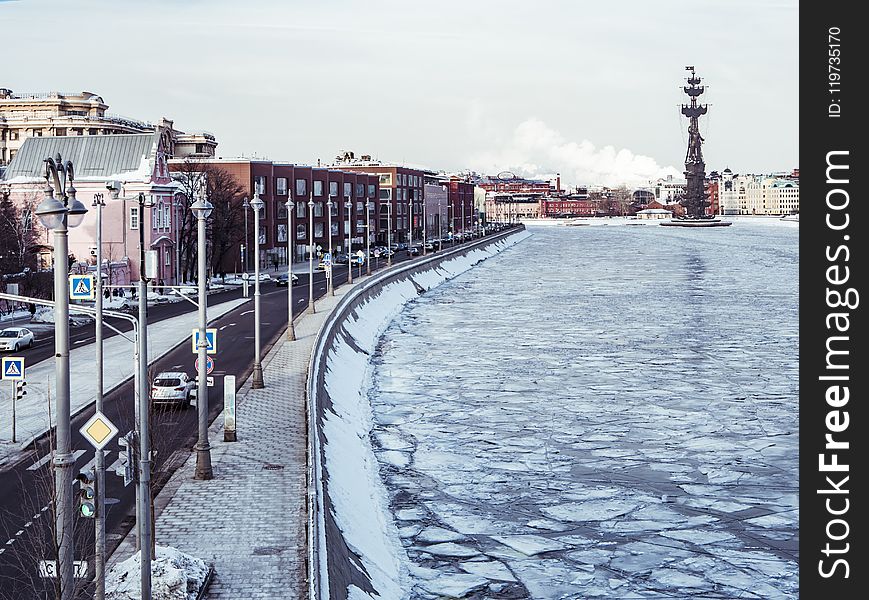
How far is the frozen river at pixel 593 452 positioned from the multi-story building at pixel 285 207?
33.0 meters

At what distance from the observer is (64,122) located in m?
147

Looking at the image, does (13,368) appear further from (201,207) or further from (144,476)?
(144,476)

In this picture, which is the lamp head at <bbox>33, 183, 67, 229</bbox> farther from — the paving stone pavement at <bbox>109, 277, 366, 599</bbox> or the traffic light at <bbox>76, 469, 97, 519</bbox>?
the paving stone pavement at <bbox>109, 277, 366, 599</bbox>

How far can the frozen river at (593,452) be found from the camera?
19.9m

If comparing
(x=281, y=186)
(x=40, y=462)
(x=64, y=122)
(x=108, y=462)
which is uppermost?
(x=64, y=122)

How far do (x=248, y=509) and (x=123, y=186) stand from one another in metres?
52.0

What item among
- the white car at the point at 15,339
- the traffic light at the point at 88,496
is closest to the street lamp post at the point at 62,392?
the traffic light at the point at 88,496

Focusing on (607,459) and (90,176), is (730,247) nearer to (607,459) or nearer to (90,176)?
(90,176)

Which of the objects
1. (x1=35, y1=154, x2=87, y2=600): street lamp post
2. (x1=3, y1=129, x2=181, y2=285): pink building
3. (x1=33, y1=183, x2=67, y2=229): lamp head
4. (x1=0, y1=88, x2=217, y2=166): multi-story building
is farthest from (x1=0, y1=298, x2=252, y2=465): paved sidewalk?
(x1=0, y1=88, x2=217, y2=166): multi-story building

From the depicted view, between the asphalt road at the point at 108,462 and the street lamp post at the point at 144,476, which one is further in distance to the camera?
the asphalt road at the point at 108,462

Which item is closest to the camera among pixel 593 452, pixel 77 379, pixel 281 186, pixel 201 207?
pixel 201 207

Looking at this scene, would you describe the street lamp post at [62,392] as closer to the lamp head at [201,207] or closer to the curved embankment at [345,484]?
the curved embankment at [345,484]

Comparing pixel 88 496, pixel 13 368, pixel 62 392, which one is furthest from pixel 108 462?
pixel 62 392
